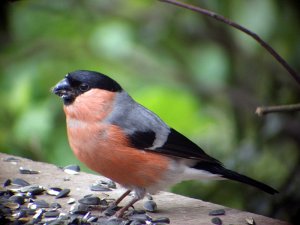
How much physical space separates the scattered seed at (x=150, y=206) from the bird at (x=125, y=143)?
0.16 feet

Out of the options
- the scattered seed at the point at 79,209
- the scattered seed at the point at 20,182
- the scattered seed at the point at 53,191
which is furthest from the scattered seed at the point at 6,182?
the scattered seed at the point at 79,209

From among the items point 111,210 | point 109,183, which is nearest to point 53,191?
point 111,210

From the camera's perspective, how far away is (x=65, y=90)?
407 cm

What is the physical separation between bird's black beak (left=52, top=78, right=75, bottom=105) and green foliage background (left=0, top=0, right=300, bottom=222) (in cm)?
120

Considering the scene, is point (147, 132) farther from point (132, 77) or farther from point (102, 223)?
point (132, 77)

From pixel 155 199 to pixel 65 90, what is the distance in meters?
0.74

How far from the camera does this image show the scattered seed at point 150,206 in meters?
3.86

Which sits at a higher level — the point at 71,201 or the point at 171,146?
the point at 171,146

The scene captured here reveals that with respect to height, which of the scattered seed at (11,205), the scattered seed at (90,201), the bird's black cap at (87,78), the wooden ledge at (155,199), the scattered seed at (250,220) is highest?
the bird's black cap at (87,78)

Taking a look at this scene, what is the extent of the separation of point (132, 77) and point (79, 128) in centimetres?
202

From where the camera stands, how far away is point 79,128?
157 inches

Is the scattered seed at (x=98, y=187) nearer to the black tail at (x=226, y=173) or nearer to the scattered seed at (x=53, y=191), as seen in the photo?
the scattered seed at (x=53, y=191)

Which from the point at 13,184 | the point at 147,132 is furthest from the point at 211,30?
the point at 13,184

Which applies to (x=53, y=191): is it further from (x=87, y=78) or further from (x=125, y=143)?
(x=87, y=78)
